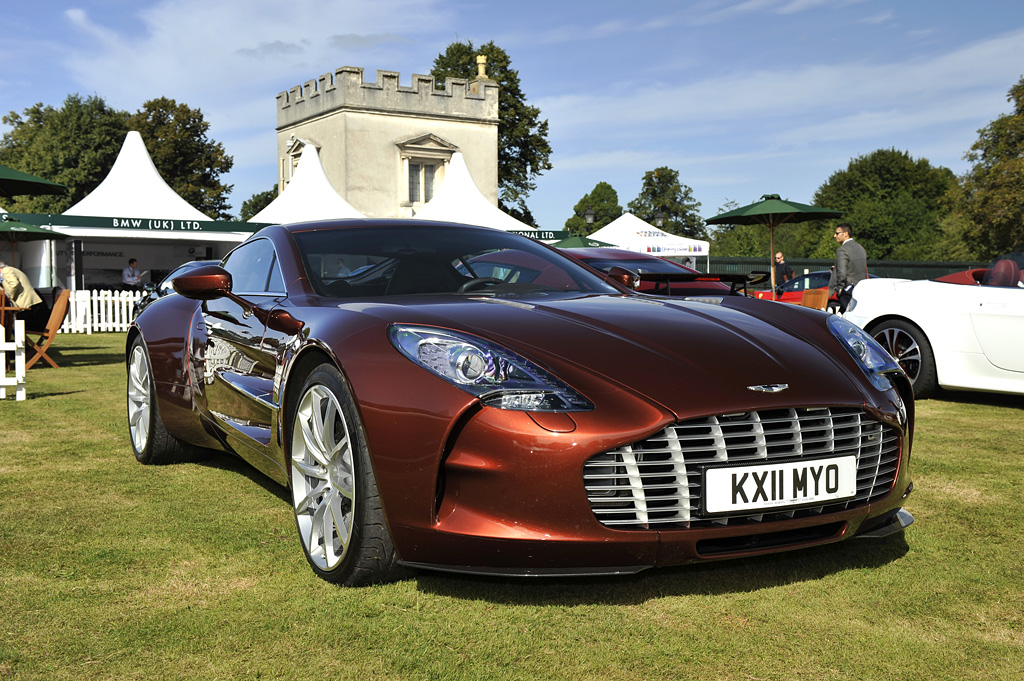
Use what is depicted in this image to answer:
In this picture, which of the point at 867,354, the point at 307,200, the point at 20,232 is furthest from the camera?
the point at 307,200

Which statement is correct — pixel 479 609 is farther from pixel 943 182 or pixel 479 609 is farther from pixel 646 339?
pixel 943 182

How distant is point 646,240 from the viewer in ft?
82.6

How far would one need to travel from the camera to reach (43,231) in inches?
672

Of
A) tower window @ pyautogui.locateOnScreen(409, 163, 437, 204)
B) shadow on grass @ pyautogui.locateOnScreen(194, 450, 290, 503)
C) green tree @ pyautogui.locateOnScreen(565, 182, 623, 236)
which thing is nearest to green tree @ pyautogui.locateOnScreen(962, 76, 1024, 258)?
tower window @ pyautogui.locateOnScreen(409, 163, 437, 204)

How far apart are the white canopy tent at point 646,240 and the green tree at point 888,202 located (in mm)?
41688

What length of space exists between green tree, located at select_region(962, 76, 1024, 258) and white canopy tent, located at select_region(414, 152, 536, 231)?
2772 centimetres

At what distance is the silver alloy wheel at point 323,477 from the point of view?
3109 millimetres

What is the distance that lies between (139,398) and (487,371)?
11.6 feet

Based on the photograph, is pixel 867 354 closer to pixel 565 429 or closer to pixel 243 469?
pixel 565 429

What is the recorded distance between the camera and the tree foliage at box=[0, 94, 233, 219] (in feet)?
173

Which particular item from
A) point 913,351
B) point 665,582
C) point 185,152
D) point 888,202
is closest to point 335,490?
point 665,582

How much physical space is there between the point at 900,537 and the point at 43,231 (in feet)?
55.2

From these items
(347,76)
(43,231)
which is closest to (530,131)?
(347,76)

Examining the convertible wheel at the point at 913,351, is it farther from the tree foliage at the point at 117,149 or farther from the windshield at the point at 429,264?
the tree foliage at the point at 117,149
